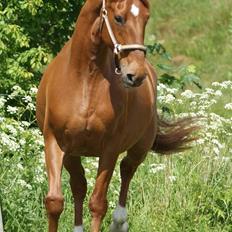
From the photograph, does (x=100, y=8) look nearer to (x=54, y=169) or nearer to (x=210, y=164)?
(x=54, y=169)

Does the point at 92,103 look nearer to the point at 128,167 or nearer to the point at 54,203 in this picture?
the point at 54,203

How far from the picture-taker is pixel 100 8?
5.00 metres

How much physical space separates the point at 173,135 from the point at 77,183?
130 cm

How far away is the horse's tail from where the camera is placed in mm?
6992

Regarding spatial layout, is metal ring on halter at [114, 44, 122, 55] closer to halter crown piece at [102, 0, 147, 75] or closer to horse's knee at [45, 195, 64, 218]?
halter crown piece at [102, 0, 147, 75]

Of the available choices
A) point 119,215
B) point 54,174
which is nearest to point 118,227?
point 119,215

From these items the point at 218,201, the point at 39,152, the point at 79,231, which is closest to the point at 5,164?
the point at 39,152

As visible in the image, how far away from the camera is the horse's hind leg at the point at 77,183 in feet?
19.4

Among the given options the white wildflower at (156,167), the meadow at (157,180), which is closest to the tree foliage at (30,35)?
the meadow at (157,180)

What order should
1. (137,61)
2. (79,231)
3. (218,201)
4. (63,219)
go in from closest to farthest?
1. (137,61)
2. (79,231)
3. (63,219)
4. (218,201)

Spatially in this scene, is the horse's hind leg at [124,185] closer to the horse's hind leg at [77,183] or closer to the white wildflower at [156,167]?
the horse's hind leg at [77,183]

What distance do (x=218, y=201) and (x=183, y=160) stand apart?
687mm

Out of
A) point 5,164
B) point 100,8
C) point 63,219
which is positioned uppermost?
point 100,8

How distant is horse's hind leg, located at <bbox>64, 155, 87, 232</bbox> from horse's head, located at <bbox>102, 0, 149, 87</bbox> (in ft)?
4.04
